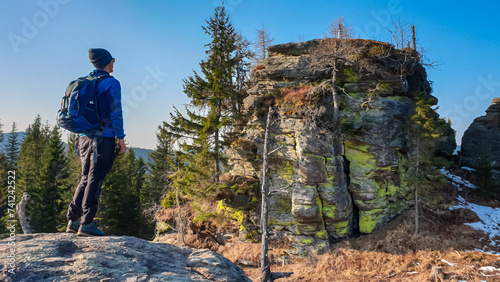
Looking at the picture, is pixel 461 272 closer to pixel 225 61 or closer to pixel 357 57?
pixel 357 57

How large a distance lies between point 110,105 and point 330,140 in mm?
15015

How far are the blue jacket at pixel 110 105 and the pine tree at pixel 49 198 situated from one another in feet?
87.4

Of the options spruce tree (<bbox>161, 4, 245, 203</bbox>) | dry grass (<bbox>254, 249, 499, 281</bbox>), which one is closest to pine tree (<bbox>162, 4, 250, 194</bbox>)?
spruce tree (<bbox>161, 4, 245, 203</bbox>)

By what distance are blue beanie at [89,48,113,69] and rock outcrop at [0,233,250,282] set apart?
9.23 feet

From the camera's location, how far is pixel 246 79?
21.9m

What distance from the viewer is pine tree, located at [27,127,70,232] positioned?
24.5 metres

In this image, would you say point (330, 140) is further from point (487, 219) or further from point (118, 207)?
point (118, 207)

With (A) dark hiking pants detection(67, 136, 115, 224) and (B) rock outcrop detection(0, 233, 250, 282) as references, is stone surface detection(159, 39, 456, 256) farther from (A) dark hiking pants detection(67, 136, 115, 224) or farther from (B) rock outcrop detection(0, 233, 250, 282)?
(A) dark hiking pants detection(67, 136, 115, 224)

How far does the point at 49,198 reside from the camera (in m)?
25.2

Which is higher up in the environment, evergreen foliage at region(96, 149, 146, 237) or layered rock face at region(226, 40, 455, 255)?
Result: layered rock face at region(226, 40, 455, 255)

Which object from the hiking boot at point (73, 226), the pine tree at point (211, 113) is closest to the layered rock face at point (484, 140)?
the pine tree at point (211, 113)

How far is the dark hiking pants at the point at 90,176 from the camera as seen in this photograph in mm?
4016

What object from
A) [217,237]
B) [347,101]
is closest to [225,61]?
[347,101]

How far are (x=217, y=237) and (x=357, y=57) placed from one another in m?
16.8
